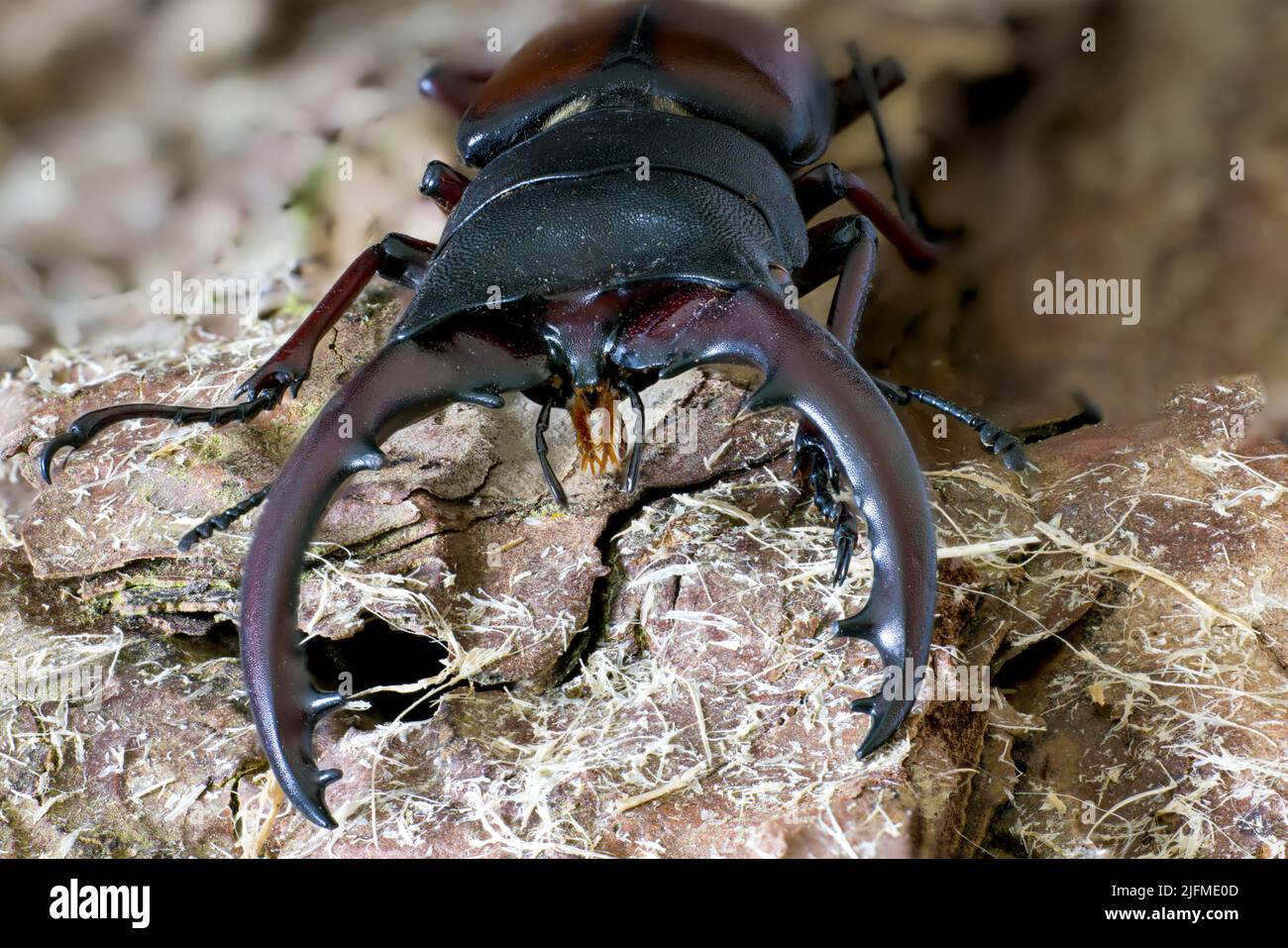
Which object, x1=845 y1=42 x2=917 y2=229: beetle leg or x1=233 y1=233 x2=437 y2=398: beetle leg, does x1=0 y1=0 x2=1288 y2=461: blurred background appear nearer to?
x1=845 y1=42 x2=917 y2=229: beetle leg

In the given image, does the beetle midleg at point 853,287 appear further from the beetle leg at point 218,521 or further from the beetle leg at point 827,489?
the beetle leg at point 218,521

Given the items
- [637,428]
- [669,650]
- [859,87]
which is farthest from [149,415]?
[859,87]

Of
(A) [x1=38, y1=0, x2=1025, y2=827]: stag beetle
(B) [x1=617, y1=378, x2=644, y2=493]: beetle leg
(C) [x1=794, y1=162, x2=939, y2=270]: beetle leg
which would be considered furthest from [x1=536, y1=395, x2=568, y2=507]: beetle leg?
(C) [x1=794, y1=162, x2=939, y2=270]: beetle leg

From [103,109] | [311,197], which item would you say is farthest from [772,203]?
[103,109]

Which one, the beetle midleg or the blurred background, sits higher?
the blurred background

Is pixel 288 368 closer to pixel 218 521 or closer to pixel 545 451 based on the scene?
pixel 218 521

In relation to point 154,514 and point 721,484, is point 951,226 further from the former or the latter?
point 154,514
